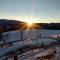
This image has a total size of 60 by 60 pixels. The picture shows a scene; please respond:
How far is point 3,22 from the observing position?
2580 millimetres

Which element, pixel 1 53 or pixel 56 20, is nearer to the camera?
pixel 1 53

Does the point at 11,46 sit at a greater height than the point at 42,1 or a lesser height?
lesser

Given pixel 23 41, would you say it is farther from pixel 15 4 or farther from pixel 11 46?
pixel 15 4

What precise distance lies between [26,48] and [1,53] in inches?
16.1

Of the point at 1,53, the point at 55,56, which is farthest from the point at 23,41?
the point at 55,56

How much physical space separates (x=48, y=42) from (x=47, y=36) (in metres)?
0.10

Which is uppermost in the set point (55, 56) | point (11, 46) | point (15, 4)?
point (15, 4)

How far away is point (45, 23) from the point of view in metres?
2.73

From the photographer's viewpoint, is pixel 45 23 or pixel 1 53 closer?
pixel 1 53

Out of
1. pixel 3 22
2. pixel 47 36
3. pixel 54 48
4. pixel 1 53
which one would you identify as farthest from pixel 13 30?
pixel 54 48

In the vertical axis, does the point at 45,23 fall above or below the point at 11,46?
above

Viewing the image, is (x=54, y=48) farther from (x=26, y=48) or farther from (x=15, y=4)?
(x=15, y=4)

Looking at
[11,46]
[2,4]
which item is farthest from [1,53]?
[2,4]

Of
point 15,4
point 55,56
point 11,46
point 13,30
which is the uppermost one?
point 15,4
